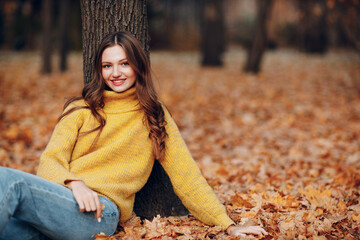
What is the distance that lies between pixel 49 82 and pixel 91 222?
856 centimetres

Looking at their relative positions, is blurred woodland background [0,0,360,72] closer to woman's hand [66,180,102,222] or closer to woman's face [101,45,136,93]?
woman's face [101,45,136,93]

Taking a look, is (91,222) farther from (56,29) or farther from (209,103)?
(56,29)

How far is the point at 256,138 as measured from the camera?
19.7ft

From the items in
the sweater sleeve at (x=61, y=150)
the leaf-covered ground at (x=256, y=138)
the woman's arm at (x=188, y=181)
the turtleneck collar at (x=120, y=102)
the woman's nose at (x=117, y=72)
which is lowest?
the leaf-covered ground at (x=256, y=138)

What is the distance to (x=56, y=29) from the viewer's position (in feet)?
68.5

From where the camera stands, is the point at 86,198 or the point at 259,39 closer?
the point at 86,198

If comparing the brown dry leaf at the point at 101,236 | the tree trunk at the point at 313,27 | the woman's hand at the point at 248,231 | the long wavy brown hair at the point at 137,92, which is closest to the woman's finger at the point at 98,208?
the brown dry leaf at the point at 101,236

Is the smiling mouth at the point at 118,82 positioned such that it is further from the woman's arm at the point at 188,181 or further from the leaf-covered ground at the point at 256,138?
the leaf-covered ground at the point at 256,138

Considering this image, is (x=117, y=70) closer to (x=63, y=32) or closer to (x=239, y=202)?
(x=239, y=202)

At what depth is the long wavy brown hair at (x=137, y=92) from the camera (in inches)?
97.1

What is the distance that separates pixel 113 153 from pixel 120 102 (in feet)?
1.15

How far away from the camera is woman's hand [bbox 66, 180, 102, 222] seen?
211 cm

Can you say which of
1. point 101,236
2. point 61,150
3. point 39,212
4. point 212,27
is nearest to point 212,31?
point 212,27

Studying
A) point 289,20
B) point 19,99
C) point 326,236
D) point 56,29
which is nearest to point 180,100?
point 19,99
